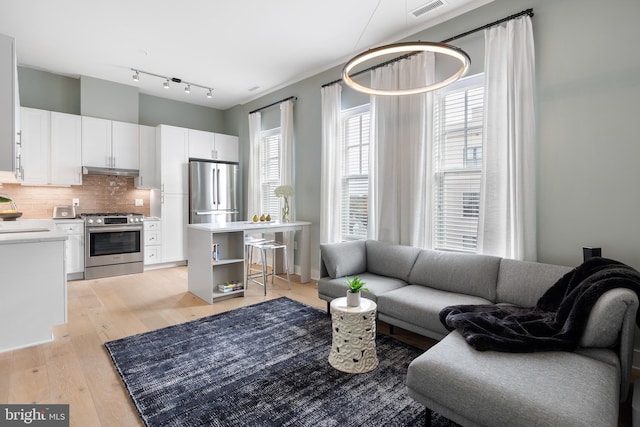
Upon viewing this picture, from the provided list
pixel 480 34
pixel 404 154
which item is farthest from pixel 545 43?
pixel 404 154

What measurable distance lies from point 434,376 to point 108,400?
195 centimetres

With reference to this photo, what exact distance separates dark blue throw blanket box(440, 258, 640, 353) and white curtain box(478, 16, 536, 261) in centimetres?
67

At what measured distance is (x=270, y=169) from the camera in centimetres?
582

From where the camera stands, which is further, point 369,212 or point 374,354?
point 369,212

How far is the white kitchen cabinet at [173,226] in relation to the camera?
5586mm

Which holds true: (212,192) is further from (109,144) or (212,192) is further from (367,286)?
(367,286)

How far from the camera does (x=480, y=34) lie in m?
3.06

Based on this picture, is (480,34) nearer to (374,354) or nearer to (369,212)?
(369,212)

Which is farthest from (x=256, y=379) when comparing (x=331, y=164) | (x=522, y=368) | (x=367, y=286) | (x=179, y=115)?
(x=179, y=115)

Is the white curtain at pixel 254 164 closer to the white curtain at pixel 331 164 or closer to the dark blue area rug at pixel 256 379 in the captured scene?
the white curtain at pixel 331 164

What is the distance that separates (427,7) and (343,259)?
2.62 m

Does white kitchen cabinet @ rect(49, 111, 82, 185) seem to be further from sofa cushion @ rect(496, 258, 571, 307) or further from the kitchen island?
sofa cushion @ rect(496, 258, 571, 307)

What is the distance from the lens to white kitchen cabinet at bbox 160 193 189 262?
559 centimetres

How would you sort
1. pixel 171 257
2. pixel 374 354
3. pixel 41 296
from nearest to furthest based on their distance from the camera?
pixel 374 354 < pixel 41 296 < pixel 171 257
